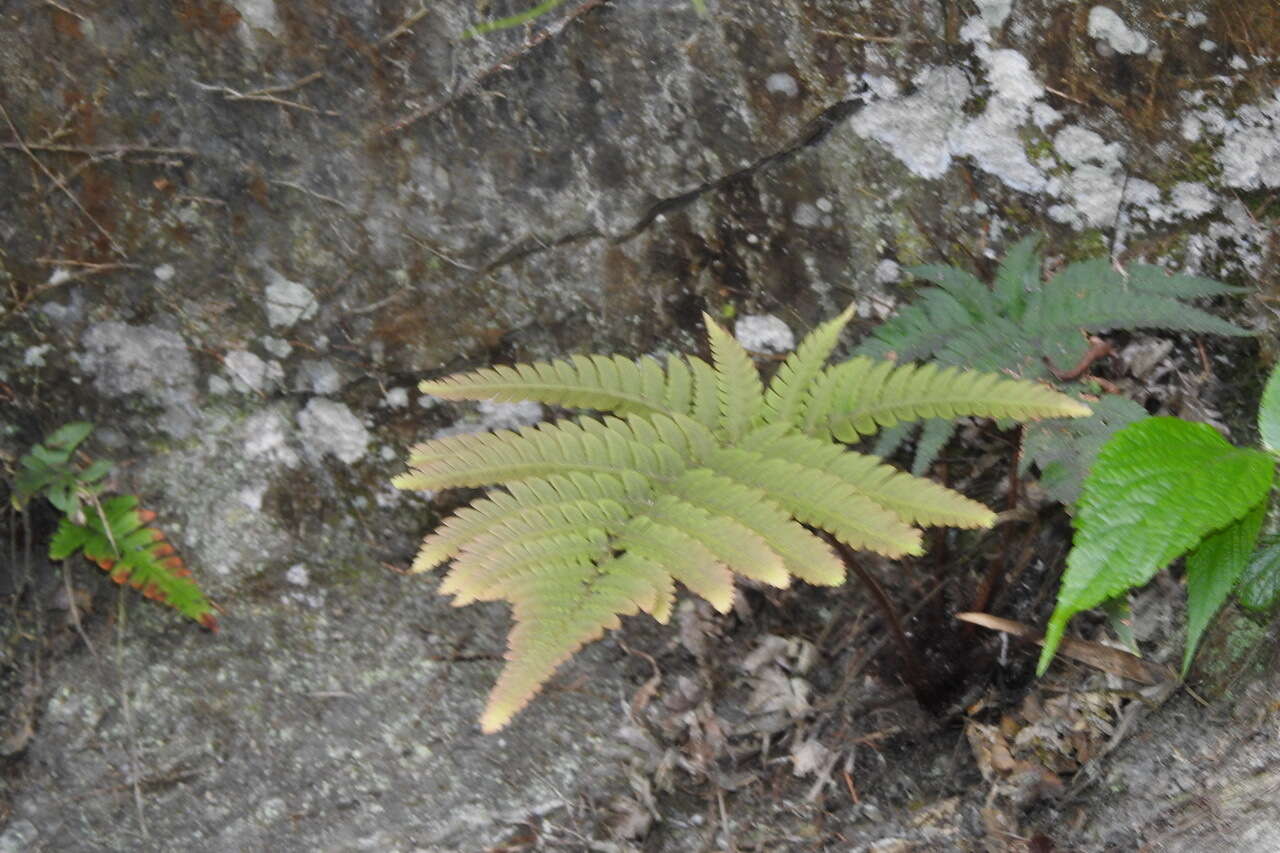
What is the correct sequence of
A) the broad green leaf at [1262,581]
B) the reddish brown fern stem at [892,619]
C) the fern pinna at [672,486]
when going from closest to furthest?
the fern pinna at [672,486], the broad green leaf at [1262,581], the reddish brown fern stem at [892,619]

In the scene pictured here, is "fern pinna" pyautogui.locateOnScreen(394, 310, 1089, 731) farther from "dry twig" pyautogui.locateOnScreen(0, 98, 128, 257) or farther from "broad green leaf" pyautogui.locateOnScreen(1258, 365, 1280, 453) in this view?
"dry twig" pyautogui.locateOnScreen(0, 98, 128, 257)

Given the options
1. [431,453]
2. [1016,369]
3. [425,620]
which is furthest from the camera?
[425,620]

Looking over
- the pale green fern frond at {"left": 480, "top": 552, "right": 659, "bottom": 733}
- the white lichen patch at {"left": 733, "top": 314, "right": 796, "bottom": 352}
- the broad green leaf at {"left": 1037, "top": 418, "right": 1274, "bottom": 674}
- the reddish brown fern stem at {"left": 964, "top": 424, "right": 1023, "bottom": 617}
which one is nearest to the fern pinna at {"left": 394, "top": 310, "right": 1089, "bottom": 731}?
the pale green fern frond at {"left": 480, "top": 552, "right": 659, "bottom": 733}

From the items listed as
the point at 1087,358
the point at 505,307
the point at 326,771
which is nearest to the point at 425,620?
the point at 326,771

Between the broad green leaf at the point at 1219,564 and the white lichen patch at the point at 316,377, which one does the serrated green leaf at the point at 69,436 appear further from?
the broad green leaf at the point at 1219,564

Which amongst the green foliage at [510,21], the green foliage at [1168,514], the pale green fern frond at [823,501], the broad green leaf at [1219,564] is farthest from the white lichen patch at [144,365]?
the broad green leaf at [1219,564]

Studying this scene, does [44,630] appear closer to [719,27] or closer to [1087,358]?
[719,27]

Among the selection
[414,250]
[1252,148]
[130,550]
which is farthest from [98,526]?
[1252,148]
